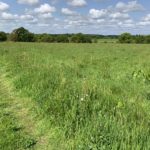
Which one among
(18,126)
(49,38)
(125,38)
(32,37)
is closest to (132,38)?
(125,38)

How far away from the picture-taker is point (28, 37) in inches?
3378

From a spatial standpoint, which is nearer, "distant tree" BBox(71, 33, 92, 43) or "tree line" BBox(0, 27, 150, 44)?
"tree line" BBox(0, 27, 150, 44)

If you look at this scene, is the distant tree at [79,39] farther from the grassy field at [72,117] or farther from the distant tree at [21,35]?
the grassy field at [72,117]

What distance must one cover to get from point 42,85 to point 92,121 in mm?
3701

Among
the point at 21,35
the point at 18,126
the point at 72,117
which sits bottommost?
the point at 21,35

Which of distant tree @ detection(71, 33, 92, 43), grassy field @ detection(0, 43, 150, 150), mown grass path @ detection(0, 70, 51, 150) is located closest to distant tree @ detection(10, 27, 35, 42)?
distant tree @ detection(71, 33, 92, 43)

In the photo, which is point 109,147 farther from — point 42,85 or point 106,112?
point 42,85

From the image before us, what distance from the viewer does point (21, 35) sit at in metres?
84.6

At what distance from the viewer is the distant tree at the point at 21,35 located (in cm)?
8419

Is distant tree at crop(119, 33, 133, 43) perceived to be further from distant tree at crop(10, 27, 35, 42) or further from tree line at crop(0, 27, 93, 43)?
distant tree at crop(10, 27, 35, 42)

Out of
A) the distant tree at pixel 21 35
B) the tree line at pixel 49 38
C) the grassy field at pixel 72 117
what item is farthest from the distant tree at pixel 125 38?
the grassy field at pixel 72 117

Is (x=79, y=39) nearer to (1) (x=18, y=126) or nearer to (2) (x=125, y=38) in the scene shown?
(2) (x=125, y=38)

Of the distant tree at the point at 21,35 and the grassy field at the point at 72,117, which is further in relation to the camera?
the distant tree at the point at 21,35

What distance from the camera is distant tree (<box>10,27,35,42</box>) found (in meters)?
84.2
